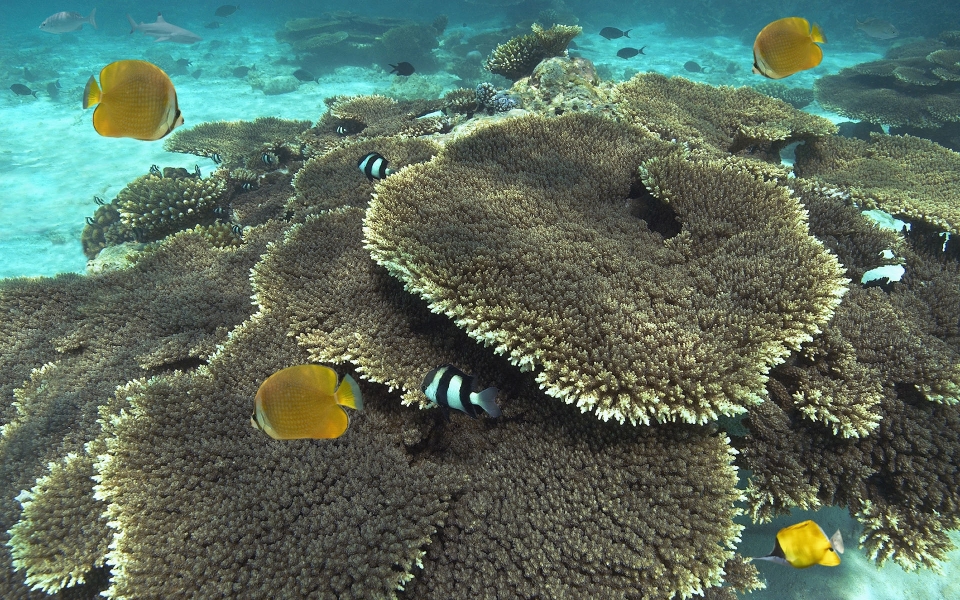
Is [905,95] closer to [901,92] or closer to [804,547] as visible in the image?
[901,92]

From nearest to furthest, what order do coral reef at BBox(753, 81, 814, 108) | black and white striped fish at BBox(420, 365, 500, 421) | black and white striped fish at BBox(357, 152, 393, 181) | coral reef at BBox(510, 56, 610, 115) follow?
black and white striped fish at BBox(420, 365, 500, 421)
black and white striped fish at BBox(357, 152, 393, 181)
coral reef at BBox(510, 56, 610, 115)
coral reef at BBox(753, 81, 814, 108)

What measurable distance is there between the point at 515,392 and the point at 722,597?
182cm

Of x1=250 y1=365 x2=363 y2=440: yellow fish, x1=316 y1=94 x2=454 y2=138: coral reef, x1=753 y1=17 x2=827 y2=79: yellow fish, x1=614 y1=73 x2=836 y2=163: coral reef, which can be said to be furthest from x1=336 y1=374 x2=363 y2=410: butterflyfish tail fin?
x1=316 y1=94 x2=454 y2=138: coral reef

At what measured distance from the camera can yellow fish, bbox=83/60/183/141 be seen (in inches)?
108

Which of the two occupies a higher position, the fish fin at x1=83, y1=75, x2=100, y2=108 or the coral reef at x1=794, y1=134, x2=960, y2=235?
the fish fin at x1=83, y1=75, x2=100, y2=108

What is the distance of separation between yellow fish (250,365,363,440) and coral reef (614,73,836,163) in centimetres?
533

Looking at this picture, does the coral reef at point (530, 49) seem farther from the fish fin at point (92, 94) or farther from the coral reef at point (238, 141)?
the fish fin at point (92, 94)

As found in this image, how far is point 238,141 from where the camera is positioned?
30.0ft

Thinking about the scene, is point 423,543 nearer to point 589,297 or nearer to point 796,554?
point 589,297

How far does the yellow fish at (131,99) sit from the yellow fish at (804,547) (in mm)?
4834

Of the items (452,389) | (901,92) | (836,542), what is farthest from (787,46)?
(901,92)


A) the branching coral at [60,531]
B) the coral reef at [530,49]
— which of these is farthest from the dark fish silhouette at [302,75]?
the branching coral at [60,531]

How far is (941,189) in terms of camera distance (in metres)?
5.51

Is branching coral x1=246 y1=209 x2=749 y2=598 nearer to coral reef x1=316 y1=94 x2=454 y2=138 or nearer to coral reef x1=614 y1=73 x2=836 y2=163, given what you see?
coral reef x1=614 y1=73 x2=836 y2=163
